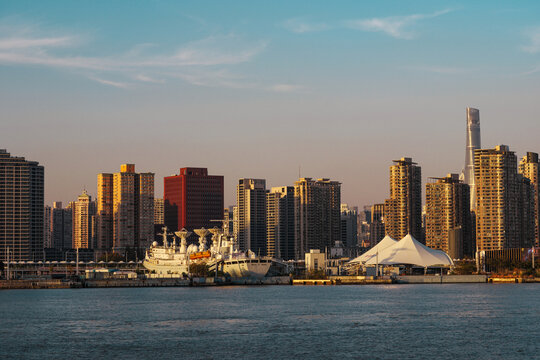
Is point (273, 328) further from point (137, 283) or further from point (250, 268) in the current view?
point (250, 268)

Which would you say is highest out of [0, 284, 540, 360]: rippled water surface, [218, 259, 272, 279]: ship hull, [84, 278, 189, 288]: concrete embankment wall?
[218, 259, 272, 279]: ship hull

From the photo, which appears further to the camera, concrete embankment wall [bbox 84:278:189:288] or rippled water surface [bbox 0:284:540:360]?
concrete embankment wall [bbox 84:278:189:288]

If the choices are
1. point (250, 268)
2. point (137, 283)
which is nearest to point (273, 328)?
point (137, 283)

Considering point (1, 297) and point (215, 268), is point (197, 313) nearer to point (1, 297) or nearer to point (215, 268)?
point (1, 297)

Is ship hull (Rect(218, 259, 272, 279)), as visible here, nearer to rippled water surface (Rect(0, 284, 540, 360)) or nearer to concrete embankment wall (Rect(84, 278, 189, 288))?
concrete embankment wall (Rect(84, 278, 189, 288))

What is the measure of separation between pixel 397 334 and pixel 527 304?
4271 cm

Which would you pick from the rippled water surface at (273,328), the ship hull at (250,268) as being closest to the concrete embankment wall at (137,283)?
the ship hull at (250,268)

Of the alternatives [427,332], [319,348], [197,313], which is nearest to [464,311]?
[427,332]

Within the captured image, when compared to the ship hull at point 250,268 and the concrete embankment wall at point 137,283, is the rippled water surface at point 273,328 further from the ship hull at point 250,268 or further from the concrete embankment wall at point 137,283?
the ship hull at point 250,268

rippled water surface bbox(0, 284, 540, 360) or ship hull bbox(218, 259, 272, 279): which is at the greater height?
ship hull bbox(218, 259, 272, 279)

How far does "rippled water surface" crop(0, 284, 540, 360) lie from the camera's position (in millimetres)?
71938

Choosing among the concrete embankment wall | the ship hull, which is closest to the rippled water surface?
the concrete embankment wall

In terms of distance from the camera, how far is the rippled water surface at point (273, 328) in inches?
2832

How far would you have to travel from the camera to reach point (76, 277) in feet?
637
